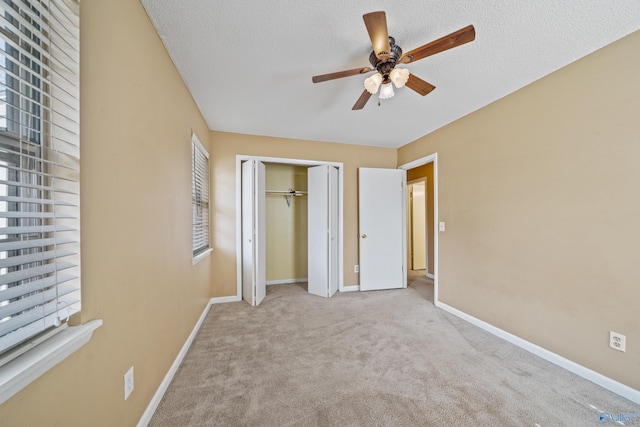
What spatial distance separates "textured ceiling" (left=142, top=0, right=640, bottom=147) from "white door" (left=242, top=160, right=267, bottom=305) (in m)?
0.90

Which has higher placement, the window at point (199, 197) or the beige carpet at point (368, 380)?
the window at point (199, 197)

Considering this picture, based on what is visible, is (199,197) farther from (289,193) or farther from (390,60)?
(390,60)

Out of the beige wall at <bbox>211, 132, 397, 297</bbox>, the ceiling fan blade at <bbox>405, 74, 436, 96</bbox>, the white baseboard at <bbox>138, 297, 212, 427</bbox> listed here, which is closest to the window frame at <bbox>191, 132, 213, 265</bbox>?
the beige wall at <bbox>211, 132, 397, 297</bbox>

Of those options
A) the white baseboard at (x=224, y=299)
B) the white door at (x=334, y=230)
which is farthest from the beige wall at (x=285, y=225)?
the white baseboard at (x=224, y=299)

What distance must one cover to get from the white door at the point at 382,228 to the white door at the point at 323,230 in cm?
45

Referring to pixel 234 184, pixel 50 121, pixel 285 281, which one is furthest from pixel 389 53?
pixel 285 281

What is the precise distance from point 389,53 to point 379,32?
0.16m

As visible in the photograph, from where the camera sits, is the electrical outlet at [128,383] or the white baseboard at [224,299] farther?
the white baseboard at [224,299]

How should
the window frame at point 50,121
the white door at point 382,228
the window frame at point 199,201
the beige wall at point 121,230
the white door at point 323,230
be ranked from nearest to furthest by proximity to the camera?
the window frame at point 50,121 → the beige wall at point 121,230 → the window frame at point 199,201 → the white door at point 323,230 → the white door at point 382,228

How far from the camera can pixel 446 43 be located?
1.45m

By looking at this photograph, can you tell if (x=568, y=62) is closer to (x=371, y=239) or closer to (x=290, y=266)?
(x=371, y=239)

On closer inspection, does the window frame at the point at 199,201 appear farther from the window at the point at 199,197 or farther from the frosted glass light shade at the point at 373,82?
the frosted glass light shade at the point at 373,82

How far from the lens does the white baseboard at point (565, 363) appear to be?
167 cm

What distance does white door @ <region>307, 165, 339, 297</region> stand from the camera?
3840mm
